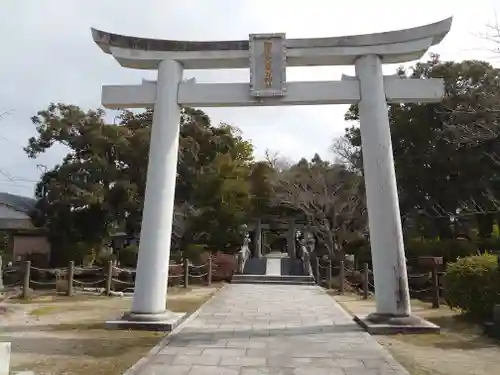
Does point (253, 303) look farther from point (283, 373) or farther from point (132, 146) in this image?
point (132, 146)

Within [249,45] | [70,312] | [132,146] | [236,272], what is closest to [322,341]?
[249,45]

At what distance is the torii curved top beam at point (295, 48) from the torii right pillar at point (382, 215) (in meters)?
0.34

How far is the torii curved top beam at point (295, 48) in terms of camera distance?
894cm

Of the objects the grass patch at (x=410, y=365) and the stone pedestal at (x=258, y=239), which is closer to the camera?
the grass patch at (x=410, y=365)

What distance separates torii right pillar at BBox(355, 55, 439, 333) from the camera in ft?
26.7

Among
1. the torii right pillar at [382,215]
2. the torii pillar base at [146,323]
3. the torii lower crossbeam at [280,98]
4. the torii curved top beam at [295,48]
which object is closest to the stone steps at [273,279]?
the torii right pillar at [382,215]

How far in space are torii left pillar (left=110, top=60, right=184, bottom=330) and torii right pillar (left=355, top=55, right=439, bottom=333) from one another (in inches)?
146

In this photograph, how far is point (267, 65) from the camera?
899cm

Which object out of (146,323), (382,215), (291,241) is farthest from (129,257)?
(382,215)

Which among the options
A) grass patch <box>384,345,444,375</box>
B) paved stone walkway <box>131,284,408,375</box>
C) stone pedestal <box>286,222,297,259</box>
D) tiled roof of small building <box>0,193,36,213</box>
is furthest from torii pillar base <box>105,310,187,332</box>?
tiled roof of small building <box>0,193,36,213</box>

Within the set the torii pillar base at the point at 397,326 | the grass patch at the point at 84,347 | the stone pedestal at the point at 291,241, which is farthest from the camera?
the stone pedestal at the point at 291,241

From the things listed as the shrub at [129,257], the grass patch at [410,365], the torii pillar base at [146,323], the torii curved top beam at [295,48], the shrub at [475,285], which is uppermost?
the torii curved top beam at [295,48]

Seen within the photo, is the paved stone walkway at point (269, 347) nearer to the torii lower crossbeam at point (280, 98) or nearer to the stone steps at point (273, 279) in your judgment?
the torii lower crossbeam at point (280, 98)

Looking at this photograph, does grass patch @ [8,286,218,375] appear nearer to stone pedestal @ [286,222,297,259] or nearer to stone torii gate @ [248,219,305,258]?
stone torii gate @ [248,219,305,258]
